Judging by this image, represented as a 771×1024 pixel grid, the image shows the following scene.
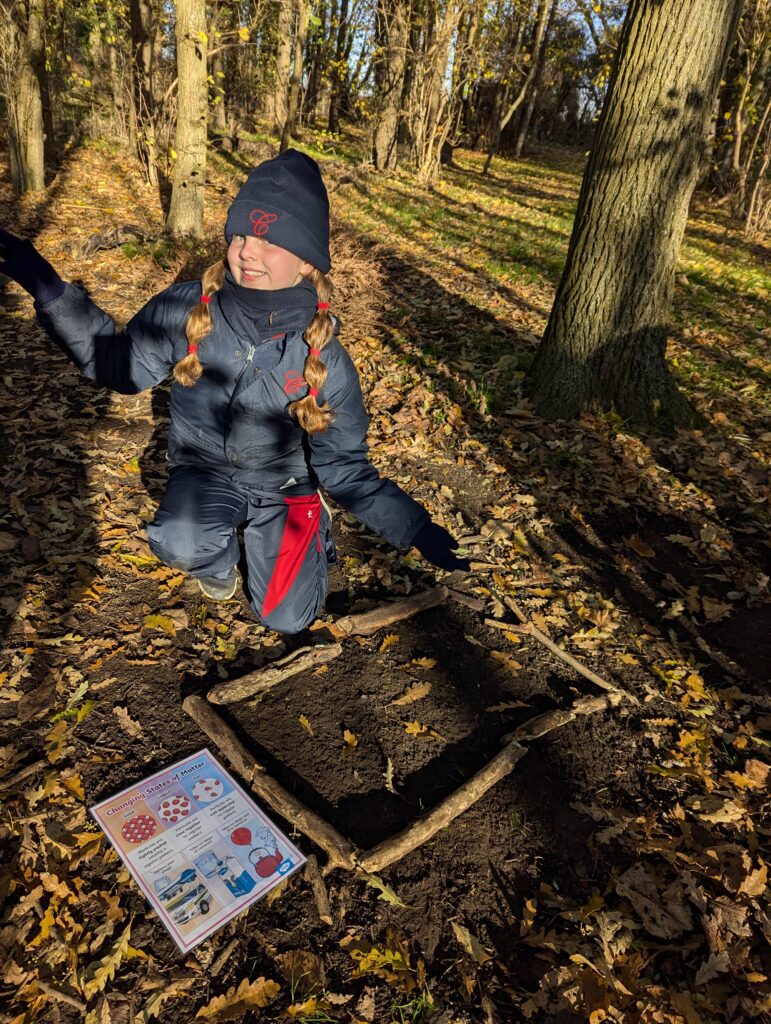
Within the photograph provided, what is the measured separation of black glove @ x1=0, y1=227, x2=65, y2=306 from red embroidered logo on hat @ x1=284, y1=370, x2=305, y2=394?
1.05 m

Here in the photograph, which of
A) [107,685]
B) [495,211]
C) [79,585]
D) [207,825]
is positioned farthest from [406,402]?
[495,211]

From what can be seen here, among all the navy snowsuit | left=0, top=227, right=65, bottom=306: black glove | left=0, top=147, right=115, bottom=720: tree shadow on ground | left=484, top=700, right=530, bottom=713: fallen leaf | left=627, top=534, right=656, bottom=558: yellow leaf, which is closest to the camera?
left=0, top=227, right=65, bottom=306: black glove

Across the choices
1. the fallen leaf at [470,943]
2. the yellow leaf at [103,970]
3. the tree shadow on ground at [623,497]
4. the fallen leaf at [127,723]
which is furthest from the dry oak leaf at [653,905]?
the fallen leaf at [127,723]

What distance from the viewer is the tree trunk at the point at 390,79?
594 inches

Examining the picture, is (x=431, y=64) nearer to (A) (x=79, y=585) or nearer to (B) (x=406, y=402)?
(B) (x=406, y=402)

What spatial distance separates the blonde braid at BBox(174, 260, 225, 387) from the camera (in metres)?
2.83

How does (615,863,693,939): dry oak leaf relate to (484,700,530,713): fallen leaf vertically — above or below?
below

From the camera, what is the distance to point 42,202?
10070 millimetres

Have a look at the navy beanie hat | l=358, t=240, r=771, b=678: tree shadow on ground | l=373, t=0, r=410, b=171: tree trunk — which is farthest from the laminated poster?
l=373, t=0, r=410, b=171: tree trunk

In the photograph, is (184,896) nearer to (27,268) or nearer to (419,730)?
(419,730)

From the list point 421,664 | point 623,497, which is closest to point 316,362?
point 421,664

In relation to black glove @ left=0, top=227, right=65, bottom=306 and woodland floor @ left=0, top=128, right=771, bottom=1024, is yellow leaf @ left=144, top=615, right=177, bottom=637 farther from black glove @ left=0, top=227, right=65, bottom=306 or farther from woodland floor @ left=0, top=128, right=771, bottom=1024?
black glove @ left=0, top=227, right=65, bottom=306

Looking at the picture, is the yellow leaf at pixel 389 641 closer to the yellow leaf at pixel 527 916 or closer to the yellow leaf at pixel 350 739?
the yellow leaf at pixel 350 739

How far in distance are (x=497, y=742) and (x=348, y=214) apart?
11577mm
